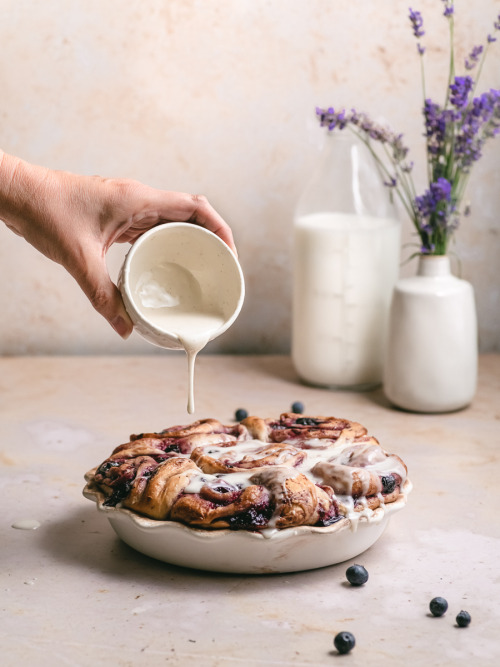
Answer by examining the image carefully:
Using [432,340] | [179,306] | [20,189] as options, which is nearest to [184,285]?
[179,306]

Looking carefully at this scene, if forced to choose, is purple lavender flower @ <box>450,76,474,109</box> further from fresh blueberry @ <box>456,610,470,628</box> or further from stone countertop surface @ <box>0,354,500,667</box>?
fresh blueberry @ <box>456,610,470,628</box>

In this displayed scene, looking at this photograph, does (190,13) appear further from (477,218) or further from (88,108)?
(477,218)

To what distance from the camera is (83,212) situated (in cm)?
121

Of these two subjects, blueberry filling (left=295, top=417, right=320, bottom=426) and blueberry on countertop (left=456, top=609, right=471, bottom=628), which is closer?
blueberry on countertop (left=456, top=609, right=471, bottom=628)

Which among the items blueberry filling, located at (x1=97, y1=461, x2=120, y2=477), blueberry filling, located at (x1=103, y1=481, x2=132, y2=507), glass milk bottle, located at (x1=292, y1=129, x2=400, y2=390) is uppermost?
glass milk bottle, located at (x1=292, y1=129, x2=400, y2=390)

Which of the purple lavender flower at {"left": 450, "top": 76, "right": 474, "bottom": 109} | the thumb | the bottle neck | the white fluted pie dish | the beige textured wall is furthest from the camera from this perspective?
the beige textured wall

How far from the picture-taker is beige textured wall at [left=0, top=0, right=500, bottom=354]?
211 centimetres

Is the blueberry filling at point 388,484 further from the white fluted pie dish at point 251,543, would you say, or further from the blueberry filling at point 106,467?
the blueberry filling at point 106,467

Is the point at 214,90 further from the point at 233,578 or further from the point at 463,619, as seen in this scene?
the point at 463,619

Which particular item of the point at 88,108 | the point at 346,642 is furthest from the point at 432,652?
the point at 88,108

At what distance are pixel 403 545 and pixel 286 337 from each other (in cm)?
108

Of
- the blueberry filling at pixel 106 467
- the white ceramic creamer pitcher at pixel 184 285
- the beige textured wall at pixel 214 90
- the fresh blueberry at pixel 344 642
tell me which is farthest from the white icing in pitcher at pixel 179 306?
the beige textured wall at pixel 214 90

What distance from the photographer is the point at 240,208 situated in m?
2.19

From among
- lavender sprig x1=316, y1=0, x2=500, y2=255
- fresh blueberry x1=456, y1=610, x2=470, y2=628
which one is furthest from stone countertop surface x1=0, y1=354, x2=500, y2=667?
lavender sprig x1=316, y1=0, x2=500, y2=255
